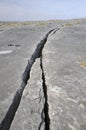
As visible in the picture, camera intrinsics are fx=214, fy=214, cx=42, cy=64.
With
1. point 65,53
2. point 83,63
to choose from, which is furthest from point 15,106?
point 65,53

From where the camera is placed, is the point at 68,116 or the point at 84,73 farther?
the point at 84,73

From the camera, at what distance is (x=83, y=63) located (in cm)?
562

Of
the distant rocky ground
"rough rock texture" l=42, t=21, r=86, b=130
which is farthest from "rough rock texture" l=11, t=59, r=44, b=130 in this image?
"rough rock texture" l=42, t=21, r=86, b=130

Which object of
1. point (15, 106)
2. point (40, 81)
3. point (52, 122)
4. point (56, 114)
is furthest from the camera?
point (40, 81)

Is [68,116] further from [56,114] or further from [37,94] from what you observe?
[37,94]

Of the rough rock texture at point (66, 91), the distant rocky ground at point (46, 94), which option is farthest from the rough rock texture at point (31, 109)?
the rough rock texture at point (66, 91)

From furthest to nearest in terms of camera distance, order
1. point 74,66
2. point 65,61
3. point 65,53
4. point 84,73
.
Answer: point 65,53 → point 65,61 → point 74,66 → point 84,73

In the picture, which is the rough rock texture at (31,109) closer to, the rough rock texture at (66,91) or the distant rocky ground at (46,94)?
the distant rocky ground at (46,94)

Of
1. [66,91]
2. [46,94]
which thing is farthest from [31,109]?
[66,91]

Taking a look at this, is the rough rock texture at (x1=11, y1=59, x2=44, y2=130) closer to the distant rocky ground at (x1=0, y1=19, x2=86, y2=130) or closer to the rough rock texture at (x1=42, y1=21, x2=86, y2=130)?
the distant rocky ground at (x1=0, y1=19, x2=86, y2=130)

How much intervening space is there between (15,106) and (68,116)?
883 millimetres

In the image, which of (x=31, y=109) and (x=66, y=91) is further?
(x=66, y=91)

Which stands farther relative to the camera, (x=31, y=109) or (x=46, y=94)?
(x=46, y=94)

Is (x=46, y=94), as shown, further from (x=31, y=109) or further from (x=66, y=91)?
(x=31, y=109)
